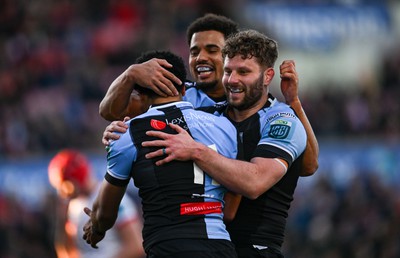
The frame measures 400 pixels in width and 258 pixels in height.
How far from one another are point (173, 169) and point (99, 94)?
13.0m

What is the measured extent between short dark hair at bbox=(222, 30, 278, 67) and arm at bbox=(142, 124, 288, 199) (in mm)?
792

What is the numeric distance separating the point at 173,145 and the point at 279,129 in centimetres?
77

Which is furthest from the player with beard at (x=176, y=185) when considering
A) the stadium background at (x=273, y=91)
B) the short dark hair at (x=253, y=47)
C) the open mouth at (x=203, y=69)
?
the stadium background at (x=273, y=91)

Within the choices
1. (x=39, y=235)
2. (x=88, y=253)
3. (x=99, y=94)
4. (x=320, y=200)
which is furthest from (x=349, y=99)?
(x=88, y=253)

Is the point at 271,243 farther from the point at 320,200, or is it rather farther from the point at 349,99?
the point at 349,99

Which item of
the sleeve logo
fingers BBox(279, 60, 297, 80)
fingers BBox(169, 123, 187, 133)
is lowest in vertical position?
fingers BBox(169, 123, 187, 133)

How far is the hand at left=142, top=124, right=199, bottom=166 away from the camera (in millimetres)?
5724

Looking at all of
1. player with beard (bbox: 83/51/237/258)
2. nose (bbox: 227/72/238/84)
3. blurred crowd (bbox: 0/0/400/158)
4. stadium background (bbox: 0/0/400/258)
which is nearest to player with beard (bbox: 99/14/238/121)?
player with beard (bbox: 83/51/237/258)

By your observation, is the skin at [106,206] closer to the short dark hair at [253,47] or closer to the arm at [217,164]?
the arm at [217,164]

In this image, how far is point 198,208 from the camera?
5.69 m

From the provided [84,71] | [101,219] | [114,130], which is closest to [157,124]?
[114,130]

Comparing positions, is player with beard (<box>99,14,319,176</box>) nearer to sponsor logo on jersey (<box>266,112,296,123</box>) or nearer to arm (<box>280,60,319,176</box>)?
arm (<box>280,60,319,176</box>)

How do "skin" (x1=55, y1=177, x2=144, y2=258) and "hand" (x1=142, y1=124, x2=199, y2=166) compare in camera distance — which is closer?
"hand" (x1=142, y1=124, x2=199, y2=166)

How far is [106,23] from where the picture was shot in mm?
21188
